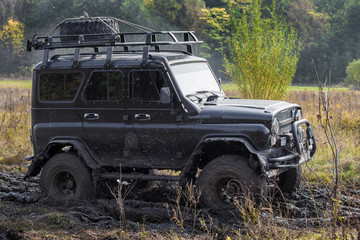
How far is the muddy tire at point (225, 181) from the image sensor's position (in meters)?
7.53

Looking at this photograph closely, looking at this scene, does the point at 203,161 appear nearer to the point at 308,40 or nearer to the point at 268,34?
the point at 268,34

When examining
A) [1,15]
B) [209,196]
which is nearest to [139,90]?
[209,196]

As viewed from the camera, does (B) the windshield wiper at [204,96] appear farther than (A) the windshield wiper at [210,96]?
No

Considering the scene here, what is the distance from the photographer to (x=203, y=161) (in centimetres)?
823

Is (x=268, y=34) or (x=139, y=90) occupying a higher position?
(x=268, y=34)

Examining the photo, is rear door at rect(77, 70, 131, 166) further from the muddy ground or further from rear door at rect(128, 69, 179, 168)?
the muddy ground

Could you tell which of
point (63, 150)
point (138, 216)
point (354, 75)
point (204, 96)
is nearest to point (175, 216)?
point (138, 216)

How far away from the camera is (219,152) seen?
8164 mm

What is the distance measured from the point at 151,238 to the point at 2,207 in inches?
125

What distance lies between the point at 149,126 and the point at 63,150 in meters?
1.81

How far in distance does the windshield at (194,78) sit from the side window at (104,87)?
906 millimetres

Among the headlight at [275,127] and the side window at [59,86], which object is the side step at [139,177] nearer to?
the side window at [59,86]

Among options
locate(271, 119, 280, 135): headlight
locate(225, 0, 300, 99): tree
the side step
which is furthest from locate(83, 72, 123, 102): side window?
locate(225, 0, 300, 99): tree

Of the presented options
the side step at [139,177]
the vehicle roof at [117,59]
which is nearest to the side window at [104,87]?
the vehicle roof at [117,59]
